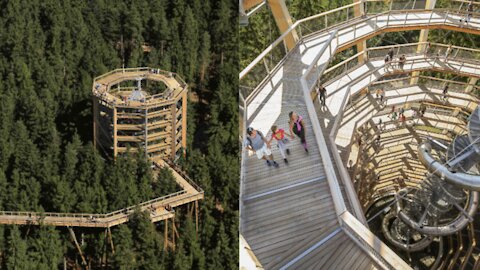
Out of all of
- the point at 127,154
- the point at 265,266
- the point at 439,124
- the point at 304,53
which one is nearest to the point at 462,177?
the point at 439,124

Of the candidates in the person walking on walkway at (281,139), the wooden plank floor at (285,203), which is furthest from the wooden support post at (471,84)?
the person walking on walkway at (281,139)

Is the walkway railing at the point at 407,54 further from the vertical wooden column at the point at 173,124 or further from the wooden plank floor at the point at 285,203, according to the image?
the vertical wooden column at the point at 173,124

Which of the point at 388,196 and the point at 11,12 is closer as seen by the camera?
the point at 388,196

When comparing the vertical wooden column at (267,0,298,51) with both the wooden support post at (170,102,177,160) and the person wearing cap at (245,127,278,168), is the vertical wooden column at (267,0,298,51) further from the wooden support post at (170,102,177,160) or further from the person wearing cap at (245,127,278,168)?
the wooden support post at (170,102,177,160)

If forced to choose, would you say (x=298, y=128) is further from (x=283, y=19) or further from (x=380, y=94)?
(x=380, y=94)

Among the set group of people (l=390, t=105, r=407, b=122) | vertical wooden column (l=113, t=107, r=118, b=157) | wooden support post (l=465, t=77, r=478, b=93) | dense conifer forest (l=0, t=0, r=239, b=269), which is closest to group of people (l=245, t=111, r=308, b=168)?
dense conifer forest (l=0, t=0, r=239, b=269)

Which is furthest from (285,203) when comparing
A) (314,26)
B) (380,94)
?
(380,94)

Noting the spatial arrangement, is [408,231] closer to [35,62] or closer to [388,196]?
[388,196]
